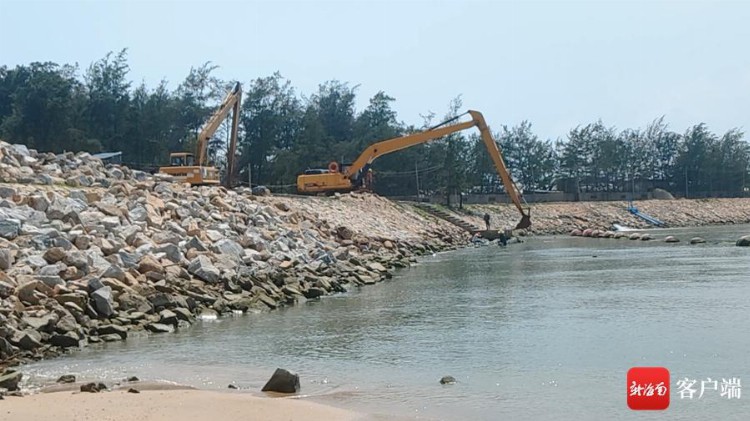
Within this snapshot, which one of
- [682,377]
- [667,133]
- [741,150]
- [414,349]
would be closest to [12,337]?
[414,349]

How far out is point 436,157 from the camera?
212ft

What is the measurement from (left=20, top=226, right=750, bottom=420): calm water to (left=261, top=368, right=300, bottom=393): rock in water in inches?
10.4

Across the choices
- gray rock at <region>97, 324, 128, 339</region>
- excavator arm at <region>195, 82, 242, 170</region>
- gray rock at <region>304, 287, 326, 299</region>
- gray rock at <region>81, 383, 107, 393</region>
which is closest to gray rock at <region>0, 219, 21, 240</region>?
gray rock at <region>97, 324, 128, 339</region>

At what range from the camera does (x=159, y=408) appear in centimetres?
942

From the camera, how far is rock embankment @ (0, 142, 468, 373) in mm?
14477

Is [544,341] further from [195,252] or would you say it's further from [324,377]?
[195,252]

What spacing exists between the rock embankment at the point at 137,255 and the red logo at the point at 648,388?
8.81 metres

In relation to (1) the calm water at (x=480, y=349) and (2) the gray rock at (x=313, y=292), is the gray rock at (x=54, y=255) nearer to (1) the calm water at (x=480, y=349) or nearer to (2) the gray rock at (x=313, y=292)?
(1) the calm water at (x=480, y=349)

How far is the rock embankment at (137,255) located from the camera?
14.5m

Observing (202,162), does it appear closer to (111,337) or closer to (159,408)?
(111,337)

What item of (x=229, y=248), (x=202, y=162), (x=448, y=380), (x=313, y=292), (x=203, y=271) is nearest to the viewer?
(x=448, y=380)

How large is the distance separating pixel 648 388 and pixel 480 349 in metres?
3.52

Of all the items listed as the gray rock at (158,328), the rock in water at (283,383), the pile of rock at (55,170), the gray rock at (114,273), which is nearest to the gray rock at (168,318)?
the gray rock at (158,328)

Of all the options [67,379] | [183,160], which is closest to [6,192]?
[67,379]
